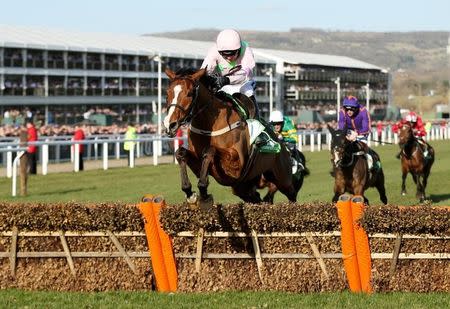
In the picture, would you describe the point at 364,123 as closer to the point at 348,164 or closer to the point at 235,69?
the point at 348,164

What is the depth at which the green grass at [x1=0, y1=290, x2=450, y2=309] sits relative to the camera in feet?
26.8

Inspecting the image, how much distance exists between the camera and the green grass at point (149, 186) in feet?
63.2

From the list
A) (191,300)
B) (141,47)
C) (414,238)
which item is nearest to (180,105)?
(191,300)

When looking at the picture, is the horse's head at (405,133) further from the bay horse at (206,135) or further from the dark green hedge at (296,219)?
the dark green hedge at (296,219)

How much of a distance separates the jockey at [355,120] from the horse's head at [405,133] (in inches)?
206

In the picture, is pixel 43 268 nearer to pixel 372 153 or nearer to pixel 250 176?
pixel 250 176

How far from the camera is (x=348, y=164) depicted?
1430cm

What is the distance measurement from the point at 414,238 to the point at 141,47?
55848 millimetres

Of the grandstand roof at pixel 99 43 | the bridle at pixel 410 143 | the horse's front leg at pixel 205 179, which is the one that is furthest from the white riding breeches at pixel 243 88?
the grandstand roof at pixel 99 43

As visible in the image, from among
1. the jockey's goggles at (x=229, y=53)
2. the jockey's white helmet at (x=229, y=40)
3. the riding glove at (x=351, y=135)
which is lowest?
the riding glove at (x=351, y=135)

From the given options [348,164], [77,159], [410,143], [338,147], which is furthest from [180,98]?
[77,159]

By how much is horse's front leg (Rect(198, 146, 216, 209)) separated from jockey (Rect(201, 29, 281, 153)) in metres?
0.77

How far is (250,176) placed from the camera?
32.9ft

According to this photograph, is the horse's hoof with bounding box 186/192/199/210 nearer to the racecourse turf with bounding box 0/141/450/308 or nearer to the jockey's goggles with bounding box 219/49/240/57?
the racecourse turf with bounding box 0/141/450/308
